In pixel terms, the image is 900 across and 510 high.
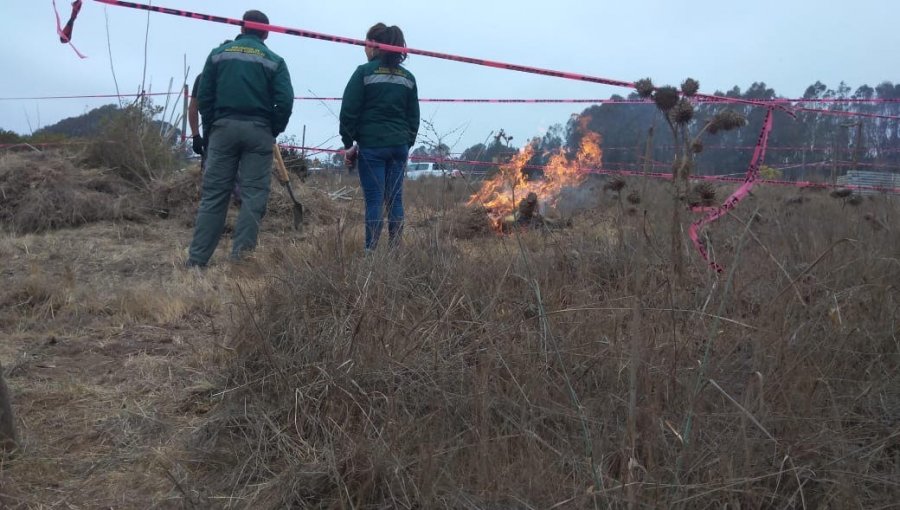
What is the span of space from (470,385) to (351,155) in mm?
2888

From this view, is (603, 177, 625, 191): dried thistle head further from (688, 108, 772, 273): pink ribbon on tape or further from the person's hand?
the person's hand

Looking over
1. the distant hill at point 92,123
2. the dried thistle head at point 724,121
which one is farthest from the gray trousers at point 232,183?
the distant hill at point 92,123

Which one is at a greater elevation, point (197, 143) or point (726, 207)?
point (197, 143)

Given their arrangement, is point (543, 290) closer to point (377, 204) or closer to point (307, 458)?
point (307, 458)

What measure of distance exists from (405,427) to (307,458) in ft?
1.01

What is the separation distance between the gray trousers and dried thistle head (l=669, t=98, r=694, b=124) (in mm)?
3219

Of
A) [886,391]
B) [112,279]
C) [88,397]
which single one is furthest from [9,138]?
[886,391]

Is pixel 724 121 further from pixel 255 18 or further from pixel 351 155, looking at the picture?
pixel 255 18

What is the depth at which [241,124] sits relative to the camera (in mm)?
4957

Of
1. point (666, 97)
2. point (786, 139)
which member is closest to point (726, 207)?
point (666, 97)

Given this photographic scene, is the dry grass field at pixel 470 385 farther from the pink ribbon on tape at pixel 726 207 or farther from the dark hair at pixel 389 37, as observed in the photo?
the dark hair at pixel 389 37

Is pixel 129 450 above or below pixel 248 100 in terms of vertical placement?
below

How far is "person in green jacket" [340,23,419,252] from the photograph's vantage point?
4535 millimetres

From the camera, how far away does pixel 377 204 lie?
4.51 metres
